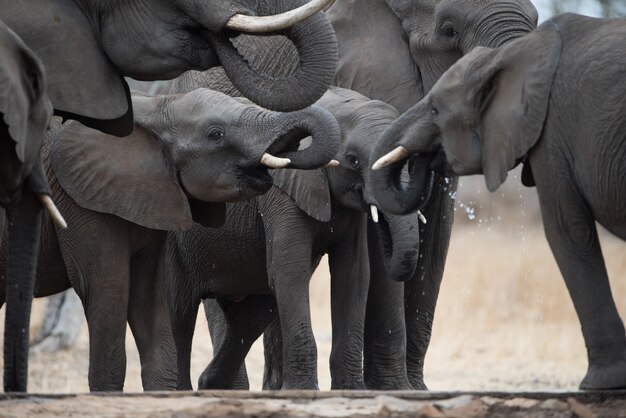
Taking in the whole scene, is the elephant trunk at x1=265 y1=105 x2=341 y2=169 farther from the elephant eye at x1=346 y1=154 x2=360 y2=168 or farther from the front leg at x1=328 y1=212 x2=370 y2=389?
the front leg at x1=328 y1=212 x2=370 y2=389

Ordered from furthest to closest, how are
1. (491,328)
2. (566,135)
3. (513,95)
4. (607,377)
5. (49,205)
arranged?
(491,328), (513,95), (566,135), (49,205), (607,377)

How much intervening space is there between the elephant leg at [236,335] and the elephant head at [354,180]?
3.76 feet

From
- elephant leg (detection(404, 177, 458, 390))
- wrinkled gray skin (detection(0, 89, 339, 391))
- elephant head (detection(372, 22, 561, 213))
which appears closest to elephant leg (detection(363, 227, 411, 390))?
elephant leg (detection(404, 177, 458, 390))

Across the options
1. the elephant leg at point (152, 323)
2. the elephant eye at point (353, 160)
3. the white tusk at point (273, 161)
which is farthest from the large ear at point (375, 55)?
the elephant leg at point (152, 323)

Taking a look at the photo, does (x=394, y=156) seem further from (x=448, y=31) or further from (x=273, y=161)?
(x=448, y=31)

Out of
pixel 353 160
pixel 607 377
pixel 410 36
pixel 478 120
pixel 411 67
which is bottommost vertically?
pixel 607 377

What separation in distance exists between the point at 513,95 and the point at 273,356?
10.6 feet

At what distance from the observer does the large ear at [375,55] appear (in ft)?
26.1

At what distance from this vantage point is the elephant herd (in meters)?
5.64

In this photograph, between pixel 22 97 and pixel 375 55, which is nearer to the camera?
pixel 22 97

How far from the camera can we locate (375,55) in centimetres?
809

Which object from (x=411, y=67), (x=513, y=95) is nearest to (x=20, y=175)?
(x=513, y=95)

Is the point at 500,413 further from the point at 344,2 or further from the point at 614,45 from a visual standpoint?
the point at 344,2

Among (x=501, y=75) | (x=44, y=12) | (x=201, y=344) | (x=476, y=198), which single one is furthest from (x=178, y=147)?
(x=476, y=198)
